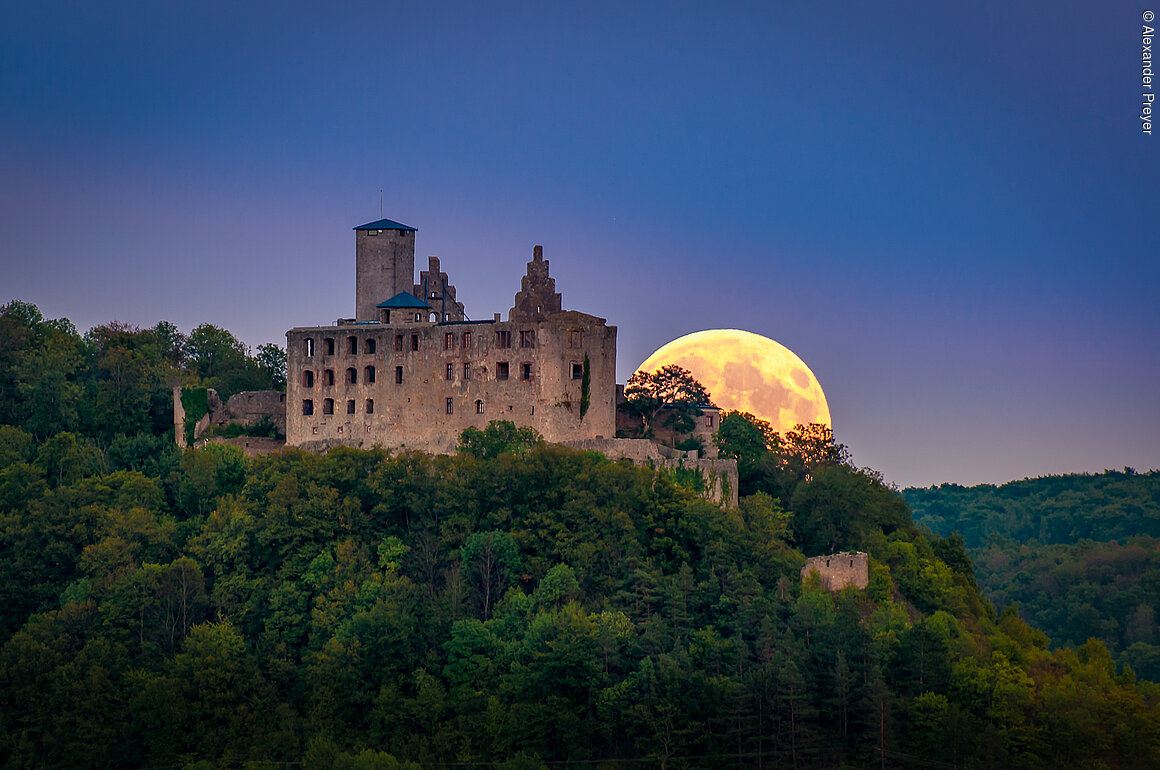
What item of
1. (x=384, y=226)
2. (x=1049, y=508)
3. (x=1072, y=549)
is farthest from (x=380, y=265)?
(x=1049, y=508)

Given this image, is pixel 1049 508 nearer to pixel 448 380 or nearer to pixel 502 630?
pixel 448 380

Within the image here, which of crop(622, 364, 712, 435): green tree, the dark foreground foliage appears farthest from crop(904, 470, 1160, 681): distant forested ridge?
crop(622, 364, 712, 435): green tree

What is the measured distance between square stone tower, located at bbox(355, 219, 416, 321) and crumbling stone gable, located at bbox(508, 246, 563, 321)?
6743 mm

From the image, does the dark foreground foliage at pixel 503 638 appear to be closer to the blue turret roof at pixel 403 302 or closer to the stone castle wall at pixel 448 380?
the stone castle wall at pixel 448 380

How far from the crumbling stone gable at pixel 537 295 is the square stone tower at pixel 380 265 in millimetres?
6743

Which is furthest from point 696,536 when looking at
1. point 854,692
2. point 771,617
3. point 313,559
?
point 313,559

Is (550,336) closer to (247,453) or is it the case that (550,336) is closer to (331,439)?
(331,439)

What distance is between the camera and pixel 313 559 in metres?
64.4

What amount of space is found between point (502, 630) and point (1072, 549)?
81.0 m

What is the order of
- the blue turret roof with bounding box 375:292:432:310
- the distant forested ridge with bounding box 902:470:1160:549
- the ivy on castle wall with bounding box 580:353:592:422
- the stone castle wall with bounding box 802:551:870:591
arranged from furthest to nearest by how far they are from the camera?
the distant forested ridge with bounding box 902:470:1160:549, the blue turret roof with bounding box 375:292:432:310, the ivy on castle wall with bounding box 580:353:592:422, the stone castle wall with bounding box 802:551:870:591

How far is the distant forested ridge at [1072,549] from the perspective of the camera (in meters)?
107

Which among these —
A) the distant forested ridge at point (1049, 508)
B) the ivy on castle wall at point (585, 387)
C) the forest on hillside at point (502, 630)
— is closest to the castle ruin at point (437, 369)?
the ivy on castle wall at point (585, 387)

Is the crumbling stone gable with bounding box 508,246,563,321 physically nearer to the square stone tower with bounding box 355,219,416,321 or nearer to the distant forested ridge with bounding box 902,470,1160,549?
the square stone tower with bounding box 355,219,416,321

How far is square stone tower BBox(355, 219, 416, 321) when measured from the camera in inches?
2793
